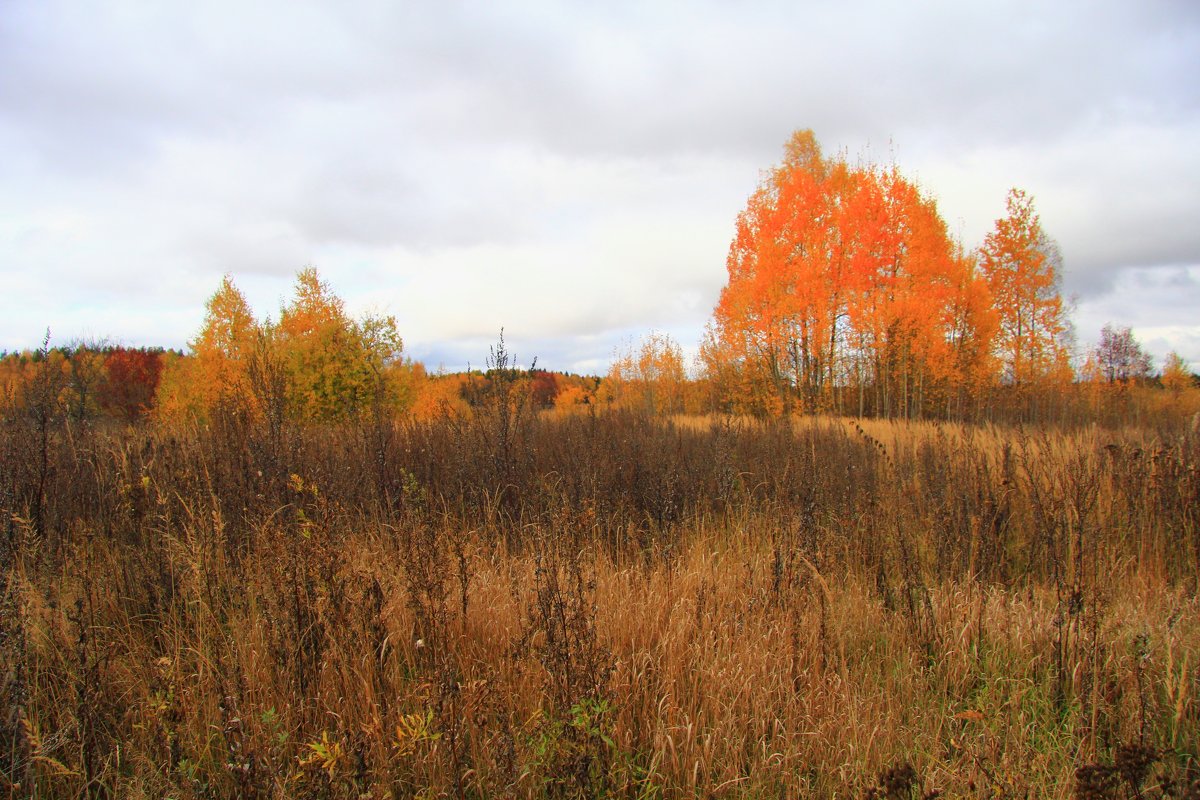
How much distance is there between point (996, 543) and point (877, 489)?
6.30 feet

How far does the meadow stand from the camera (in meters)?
2.14

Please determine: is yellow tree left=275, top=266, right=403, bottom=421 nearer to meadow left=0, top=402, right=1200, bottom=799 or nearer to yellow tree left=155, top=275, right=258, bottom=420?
yellow tree left=155, top=275, right=258, bottom=420

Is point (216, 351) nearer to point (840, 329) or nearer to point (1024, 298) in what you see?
point (840, 329)

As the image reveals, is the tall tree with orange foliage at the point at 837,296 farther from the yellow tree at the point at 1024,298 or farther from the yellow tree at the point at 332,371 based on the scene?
the yellow tree at the point at 332,371

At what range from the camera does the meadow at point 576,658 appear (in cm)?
214

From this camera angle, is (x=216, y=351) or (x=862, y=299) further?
(x=216, y=351)

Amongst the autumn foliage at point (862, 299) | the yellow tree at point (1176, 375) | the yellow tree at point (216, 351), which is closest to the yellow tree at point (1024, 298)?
the autumn foliage at point (862, 299)

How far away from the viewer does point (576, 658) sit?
2.40m

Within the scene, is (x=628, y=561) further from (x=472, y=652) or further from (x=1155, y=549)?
(x=1155, y=549)

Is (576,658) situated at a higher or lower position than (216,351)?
lower

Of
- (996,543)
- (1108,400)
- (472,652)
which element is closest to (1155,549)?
(996,543)

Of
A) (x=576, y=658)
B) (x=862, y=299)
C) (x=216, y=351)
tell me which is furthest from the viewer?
(x=216, y=351)

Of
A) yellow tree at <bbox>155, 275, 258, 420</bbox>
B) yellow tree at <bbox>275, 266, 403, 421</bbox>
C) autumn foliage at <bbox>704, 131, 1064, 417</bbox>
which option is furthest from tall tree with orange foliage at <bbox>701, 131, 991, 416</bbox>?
yellow tree at <bbox>155, 275, 258, 420</bbox>

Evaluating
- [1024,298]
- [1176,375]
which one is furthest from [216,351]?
[1176,375]
